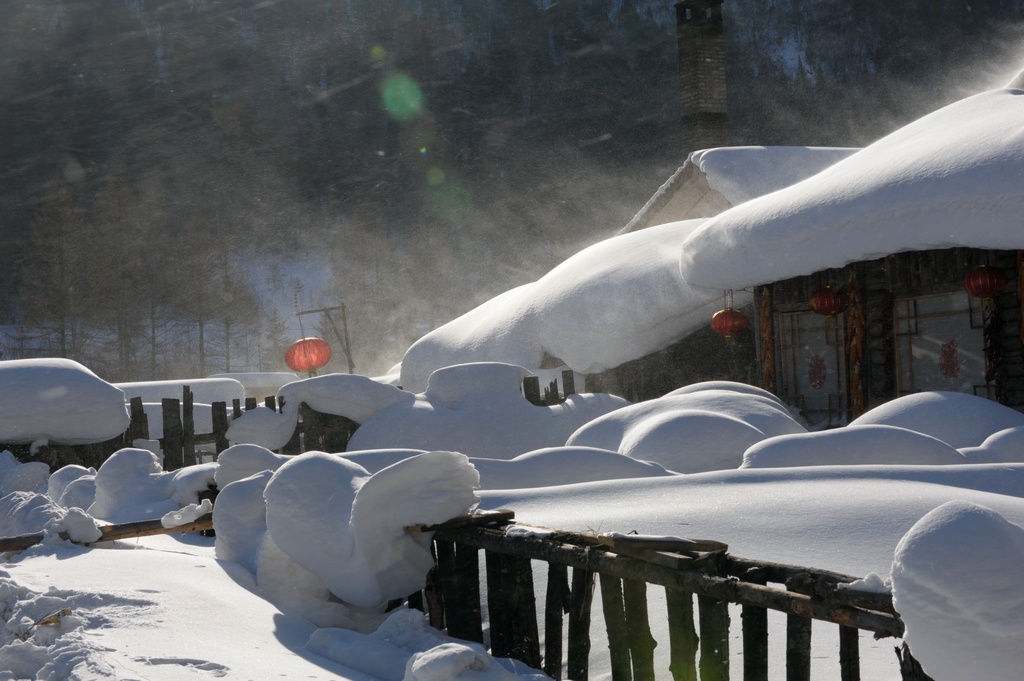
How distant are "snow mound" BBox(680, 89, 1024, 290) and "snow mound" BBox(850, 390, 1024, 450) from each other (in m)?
1.55

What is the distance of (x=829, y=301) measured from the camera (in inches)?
451

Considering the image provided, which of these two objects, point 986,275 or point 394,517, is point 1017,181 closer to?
point 986,275

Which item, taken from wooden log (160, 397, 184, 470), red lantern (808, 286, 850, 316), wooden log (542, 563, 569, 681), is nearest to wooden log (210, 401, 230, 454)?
wooden log (160, 397, 184, 470)

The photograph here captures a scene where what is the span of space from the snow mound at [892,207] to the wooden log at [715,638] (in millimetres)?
6355

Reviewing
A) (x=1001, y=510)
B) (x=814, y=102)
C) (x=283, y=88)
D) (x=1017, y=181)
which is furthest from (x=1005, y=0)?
(x=1001, y=510)

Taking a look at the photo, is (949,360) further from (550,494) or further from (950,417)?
(550,494)

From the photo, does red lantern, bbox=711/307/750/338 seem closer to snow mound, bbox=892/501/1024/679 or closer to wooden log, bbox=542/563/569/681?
wooden log, bbox=542/563/569/681

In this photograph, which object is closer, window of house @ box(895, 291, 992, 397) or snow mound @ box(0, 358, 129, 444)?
snow mound @ box(0, 358, 129, 444)

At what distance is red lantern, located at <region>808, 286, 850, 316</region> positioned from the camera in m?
11.4

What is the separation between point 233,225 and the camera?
61156 millimetres

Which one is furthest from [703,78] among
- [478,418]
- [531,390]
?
[478,418]

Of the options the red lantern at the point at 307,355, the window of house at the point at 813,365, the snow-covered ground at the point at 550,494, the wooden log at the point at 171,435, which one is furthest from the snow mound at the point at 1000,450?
the red lantern at the point at 307,355

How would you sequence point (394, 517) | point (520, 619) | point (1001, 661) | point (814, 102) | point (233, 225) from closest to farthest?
point (1001, 661)
point (520, 619)
point (394, 517)
point (233, 225)
point (814, 102)

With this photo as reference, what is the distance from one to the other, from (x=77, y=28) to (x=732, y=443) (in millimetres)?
82794
